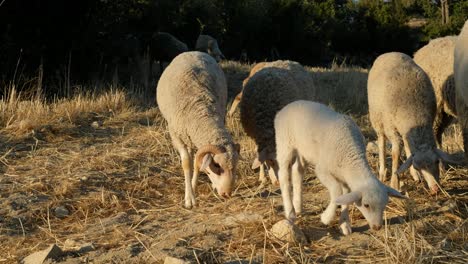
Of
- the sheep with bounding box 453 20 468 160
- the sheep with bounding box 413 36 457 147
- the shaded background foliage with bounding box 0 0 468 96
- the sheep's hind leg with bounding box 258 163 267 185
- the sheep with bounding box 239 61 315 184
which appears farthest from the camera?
the shaded background foliage with bounding box 0 0 468 96

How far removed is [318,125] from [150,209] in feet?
6.22

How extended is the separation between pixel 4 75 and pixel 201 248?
8102mm

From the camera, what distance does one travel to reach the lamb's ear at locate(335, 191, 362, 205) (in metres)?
4.12

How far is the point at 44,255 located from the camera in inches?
167

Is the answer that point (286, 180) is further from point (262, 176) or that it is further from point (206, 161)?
point (262, 176)

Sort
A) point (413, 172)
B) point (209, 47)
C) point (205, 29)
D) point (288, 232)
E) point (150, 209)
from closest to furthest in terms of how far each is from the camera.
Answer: point (288, 232) → point (150, 209) → point (413, 172) → point (209, 47) → point (205, 29)

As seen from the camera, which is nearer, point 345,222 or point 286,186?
point 345,222

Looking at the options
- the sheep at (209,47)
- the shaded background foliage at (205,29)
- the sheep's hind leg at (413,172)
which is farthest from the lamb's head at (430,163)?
the sheep at (209,47)

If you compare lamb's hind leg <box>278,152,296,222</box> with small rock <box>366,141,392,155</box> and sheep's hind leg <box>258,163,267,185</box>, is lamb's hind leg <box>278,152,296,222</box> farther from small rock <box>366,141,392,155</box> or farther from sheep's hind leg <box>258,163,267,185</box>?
small rock <box>366,141,392,155</box>

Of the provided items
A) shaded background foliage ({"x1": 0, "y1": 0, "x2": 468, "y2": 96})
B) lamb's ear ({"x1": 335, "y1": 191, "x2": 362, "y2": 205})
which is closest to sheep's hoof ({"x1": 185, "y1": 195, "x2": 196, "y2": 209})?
lamb's ear ({"x1": 335, "y1": 191, "x2": 362, "y2": 205})

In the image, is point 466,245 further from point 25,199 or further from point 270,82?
point 25,199

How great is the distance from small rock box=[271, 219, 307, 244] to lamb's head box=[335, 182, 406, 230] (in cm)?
46

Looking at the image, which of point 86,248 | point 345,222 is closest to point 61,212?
point 86,248

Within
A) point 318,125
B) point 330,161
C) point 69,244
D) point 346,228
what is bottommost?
point 69,244
